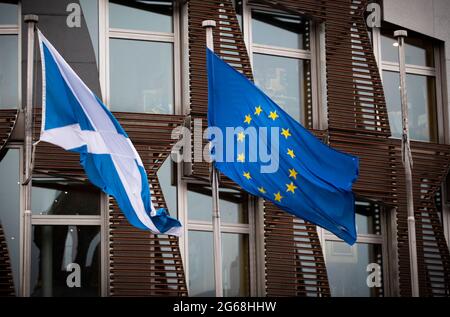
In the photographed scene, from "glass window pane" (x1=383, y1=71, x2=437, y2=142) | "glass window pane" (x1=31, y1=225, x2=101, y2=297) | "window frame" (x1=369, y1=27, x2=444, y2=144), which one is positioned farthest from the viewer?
"window frame" (x1=369, y1=27, x2=444, y2=144)

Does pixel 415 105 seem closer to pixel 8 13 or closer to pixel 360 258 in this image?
pixel 360 258

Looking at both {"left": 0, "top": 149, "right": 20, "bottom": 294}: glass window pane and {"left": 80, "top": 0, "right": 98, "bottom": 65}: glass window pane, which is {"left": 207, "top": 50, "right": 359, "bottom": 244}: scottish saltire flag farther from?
{"left": 0, "top": 149, "right": 20, "bottom": 294}: glass window pane

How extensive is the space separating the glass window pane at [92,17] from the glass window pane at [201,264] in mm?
3550

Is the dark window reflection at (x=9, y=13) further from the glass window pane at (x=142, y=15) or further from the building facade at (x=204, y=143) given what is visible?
the glass window pane at (x=142, y=15)

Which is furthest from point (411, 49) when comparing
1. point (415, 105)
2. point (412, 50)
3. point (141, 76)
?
point (141, 76)

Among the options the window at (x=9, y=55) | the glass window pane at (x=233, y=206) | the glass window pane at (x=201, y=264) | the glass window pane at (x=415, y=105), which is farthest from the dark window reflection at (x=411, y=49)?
the window at (x=9, y=55)

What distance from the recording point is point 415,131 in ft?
77.9

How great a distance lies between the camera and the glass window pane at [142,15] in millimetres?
21828

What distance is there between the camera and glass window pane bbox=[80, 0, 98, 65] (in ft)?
70.5

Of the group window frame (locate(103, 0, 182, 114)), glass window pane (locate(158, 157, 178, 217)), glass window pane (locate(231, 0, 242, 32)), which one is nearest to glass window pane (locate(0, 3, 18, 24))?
window frame (locate(103, 0, 182, 114))

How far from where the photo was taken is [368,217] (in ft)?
75.8

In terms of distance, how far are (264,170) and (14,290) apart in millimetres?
4821

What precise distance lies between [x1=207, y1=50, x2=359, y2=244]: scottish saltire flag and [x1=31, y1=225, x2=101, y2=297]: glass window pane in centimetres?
342

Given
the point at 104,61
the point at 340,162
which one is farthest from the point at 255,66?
the point at 340,162
